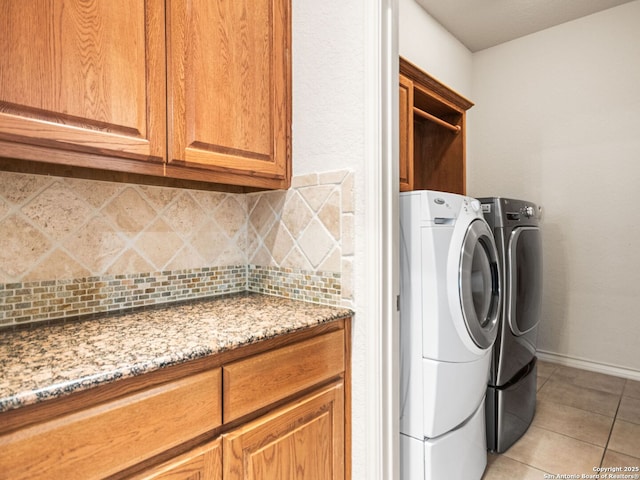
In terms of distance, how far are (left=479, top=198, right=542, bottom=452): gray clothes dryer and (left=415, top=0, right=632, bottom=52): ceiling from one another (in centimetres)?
171

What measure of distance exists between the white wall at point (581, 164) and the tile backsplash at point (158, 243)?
262 centimetres

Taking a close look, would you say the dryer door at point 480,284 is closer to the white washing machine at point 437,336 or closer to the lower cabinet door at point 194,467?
the white washing machine at point 437,336

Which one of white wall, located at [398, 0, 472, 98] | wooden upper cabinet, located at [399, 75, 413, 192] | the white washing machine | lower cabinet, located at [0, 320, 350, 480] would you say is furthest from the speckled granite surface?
white wall, located at [398, 0, 472, 98]

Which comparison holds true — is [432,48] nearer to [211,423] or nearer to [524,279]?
[524,279]

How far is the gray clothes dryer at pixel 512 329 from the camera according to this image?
1.87 meters

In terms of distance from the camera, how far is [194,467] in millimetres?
827

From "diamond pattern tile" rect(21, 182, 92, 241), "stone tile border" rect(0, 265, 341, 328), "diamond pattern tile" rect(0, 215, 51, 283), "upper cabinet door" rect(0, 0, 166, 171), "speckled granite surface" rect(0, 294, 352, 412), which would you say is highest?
"upper cabinet door" rect(0, 0, 166, 171)

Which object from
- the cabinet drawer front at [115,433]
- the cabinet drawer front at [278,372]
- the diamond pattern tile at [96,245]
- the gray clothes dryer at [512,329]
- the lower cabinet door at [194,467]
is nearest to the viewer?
the cabinet drawer front at [115,433]

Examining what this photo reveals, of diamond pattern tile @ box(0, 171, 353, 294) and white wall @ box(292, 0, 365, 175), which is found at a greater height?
white wall @ box(292, 0, 365, 175)

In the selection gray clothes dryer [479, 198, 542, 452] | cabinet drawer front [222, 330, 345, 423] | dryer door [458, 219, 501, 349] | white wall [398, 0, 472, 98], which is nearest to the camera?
cabinet drawer front [222, 330, 345, 423]

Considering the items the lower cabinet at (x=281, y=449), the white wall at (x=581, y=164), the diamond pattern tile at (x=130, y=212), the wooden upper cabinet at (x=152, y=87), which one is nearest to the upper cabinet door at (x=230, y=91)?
the wooden upper cabinet at (x=152, y=87)

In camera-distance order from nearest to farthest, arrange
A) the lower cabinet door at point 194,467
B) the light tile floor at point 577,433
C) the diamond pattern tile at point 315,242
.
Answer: the lower cabinet door at point 194,467 < the diamond pattern tile at point 315,242 < the light tile floor at point 577,433

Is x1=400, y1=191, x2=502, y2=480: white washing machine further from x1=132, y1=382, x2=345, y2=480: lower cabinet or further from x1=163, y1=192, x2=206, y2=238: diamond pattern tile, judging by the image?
x1=163, y1=192, x2=206, y2=238: diamond pattern tile

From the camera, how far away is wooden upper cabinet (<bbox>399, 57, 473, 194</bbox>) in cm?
210
